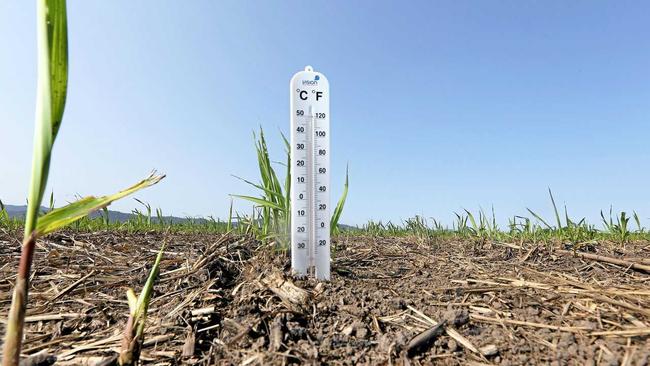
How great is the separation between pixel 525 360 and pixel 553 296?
23.4 inches

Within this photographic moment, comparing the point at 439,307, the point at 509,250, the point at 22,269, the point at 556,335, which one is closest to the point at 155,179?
the point at 22,269

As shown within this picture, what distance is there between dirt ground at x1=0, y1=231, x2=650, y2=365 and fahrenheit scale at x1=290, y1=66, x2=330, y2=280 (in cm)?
15

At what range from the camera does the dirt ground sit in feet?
4.54

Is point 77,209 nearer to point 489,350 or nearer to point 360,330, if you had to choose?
point 360,330

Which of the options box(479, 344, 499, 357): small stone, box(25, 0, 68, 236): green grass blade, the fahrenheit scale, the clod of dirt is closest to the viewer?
box(25, 0, 68, 236): green grass blade

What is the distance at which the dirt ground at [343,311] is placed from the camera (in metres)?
1.38

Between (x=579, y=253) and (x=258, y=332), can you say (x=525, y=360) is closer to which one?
(x=258, y=332)

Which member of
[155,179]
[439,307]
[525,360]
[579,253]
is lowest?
[525,360]

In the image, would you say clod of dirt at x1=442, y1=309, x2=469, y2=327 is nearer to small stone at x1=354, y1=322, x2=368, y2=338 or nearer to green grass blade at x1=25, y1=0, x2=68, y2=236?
small stone at x1=354, y1=322, x2=368, y2=338

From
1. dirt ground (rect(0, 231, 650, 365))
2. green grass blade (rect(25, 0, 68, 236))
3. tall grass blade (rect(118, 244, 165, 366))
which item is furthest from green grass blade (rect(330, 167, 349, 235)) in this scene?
green grass blade (rect(25, 0, 68, 236))

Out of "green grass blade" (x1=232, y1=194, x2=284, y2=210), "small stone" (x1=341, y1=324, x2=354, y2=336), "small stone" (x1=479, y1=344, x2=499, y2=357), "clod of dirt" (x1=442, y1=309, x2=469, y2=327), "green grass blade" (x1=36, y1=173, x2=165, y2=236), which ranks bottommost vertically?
"small stone" (x1=479, y1=344, x2=499, y2=357)

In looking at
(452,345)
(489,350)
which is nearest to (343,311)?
(452,345)

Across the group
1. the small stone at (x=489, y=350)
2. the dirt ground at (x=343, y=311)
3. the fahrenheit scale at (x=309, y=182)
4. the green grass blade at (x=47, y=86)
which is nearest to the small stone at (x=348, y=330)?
the dirt ground at (x=343, y=311)

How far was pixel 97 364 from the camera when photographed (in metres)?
1.28
